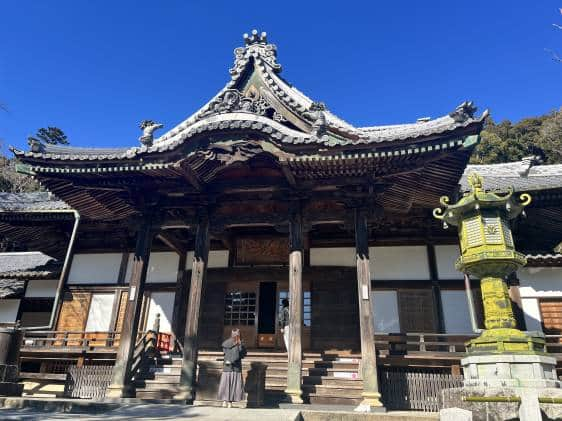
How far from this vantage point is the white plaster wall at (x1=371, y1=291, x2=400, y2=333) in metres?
12.8

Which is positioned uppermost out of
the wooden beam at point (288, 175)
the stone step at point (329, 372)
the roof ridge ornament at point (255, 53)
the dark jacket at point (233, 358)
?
the roof ridge ornament at point (255, 53)

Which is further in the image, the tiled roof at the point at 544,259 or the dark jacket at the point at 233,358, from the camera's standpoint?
the tiled roof at the point at 544,259

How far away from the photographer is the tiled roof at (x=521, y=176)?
11930mm

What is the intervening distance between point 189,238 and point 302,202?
223 inches

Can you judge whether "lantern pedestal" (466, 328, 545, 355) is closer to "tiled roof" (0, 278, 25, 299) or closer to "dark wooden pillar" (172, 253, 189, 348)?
"dark wooden pillar" (172, 253, 189, 348)

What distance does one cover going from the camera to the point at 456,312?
1263cm

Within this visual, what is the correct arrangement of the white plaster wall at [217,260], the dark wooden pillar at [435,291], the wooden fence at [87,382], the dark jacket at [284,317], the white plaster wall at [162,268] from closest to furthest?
the wooden fence at [87,382] < the dark wooden pillar at [435,291] < the dark jacket at [284,317] < the white plaster wall at [217,260] < the white plaster wall at [162,268]

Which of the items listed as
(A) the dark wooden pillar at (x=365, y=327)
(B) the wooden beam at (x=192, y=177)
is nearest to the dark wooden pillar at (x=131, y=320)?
(B) the wooden beam at (x=192, y=177)

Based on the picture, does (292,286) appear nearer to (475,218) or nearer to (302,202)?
(302,202)

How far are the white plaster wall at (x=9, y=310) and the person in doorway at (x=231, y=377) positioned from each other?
12258 millimetres

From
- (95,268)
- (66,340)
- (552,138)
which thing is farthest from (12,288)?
(552,138)

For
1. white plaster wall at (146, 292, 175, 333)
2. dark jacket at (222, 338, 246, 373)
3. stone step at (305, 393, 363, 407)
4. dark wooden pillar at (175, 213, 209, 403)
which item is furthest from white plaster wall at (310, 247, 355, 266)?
dark jacket at (222, 338, 246, 373)

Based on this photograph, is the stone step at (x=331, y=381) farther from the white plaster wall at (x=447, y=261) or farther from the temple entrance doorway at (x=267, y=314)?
the white plaster wall at (x=447, y=261)

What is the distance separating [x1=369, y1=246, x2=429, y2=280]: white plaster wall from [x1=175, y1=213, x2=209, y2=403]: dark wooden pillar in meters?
5.95
